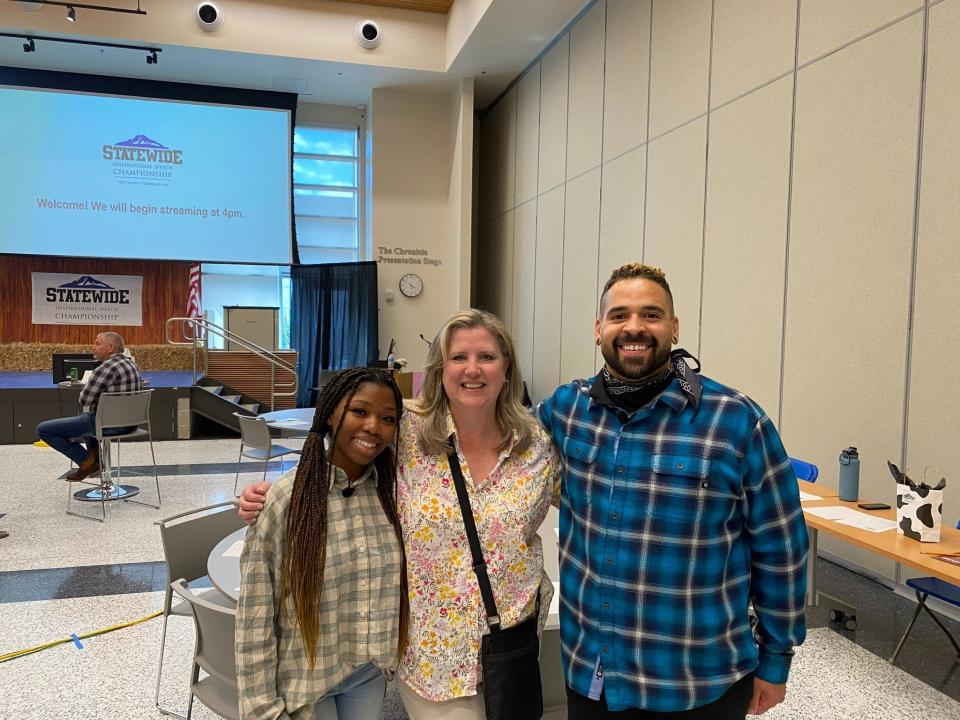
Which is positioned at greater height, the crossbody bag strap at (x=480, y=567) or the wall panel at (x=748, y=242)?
the wall panel at (x=748, y=242)

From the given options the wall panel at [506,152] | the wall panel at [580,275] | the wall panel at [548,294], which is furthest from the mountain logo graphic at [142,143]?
the wall panel at [580,275]

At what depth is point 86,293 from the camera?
1166 cm

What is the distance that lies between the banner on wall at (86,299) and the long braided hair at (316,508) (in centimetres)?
1200

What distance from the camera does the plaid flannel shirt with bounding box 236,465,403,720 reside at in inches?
52.4

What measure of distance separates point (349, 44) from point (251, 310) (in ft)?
15.6

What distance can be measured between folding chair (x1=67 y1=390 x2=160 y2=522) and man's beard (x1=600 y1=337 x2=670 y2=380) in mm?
5016

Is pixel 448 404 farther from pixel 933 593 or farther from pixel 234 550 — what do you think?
pixel 933 593

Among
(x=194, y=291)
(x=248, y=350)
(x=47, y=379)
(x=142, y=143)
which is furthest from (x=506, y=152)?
(x=47, y=379)

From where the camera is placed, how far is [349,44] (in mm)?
9500

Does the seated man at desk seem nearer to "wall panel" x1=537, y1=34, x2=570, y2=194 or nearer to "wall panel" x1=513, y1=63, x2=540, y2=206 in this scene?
"wall panel" x1=537, y1=34, x2=570, y2=194

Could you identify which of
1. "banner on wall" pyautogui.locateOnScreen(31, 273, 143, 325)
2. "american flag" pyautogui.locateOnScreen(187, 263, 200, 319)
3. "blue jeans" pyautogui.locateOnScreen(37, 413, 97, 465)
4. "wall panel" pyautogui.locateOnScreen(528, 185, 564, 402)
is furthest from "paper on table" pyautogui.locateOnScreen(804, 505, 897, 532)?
"banner on wall" pyautogui.locateOnScreen(31, 273, 143, 325)

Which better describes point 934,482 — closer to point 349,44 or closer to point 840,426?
point 840,426

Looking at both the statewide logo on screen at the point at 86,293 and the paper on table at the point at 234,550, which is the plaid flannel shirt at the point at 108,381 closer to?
the paper on table at the point at 234,550

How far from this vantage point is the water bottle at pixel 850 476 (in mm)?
3514
